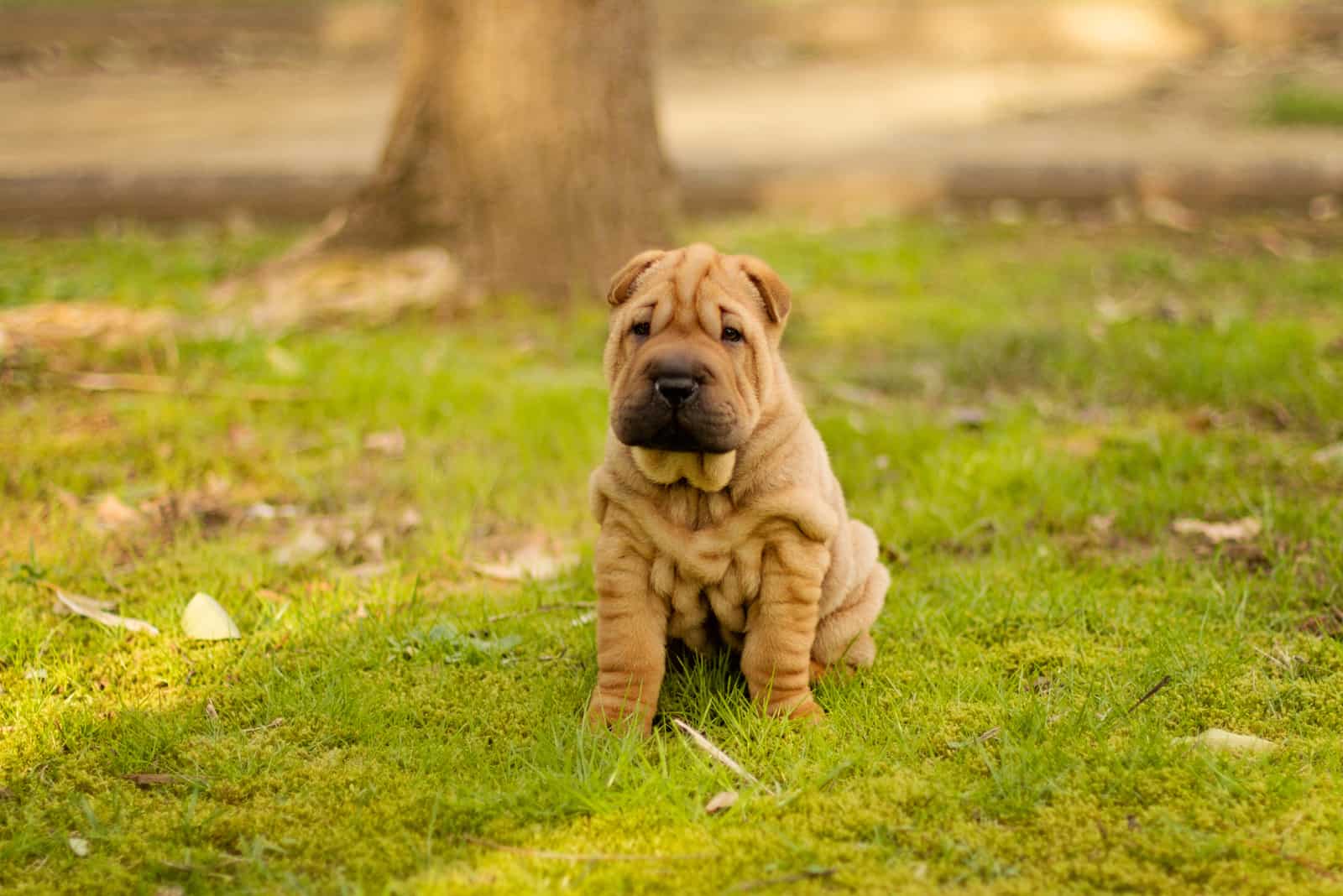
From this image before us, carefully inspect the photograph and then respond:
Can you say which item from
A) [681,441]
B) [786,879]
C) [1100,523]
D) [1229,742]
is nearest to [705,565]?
[681,441]

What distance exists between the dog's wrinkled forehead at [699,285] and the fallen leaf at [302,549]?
64.4 inches

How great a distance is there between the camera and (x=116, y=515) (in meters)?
4.40

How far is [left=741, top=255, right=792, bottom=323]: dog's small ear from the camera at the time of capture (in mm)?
3074

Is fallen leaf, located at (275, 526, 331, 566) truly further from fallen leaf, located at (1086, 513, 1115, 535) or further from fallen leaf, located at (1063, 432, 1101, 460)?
fallen leaf, located at (1063, 432, 1101, 460)

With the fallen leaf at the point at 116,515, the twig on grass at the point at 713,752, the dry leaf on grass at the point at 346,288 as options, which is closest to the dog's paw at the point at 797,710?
the twig on grass at the point at 713,752

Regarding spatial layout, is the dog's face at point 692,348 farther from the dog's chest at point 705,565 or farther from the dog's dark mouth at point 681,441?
the dog's chest at point 705,565

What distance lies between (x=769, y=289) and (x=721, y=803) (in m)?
1.18

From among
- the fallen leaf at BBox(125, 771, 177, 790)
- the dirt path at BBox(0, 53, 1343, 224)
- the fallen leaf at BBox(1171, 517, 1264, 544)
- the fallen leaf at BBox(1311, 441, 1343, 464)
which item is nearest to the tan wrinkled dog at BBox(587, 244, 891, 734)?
the fallen leaf at BBox(125, 771, 177, 790)

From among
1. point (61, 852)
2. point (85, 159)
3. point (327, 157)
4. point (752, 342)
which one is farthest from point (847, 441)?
point (85, 159)

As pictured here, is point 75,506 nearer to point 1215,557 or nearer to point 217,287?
point 217,287

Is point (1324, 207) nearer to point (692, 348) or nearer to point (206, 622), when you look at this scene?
point (692, 348)

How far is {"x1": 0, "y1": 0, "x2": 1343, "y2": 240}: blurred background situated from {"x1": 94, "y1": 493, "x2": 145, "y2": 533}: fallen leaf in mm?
5437

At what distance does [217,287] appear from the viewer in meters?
6.60

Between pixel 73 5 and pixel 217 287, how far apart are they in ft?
33.8
